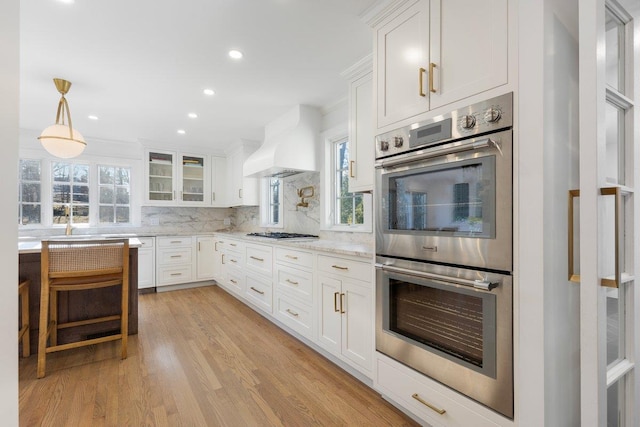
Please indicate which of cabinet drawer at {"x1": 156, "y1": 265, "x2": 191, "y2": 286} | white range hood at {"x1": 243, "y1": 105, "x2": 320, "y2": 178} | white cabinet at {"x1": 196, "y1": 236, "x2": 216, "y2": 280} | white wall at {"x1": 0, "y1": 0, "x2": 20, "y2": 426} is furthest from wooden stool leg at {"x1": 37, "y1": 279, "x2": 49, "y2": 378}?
white cabinet at {"x1": 196, "y1": 236, "x2": 216, "y2": 280}

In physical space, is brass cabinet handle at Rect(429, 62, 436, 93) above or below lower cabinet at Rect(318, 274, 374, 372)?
above

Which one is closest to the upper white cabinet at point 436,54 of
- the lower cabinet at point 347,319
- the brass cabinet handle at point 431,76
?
the brass cabinet handle at point 431,76

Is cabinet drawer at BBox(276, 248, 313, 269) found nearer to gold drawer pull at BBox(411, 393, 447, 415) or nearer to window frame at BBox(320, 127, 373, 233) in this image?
window frame at BBox(320, 127, 373, 233)

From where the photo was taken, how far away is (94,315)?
286cm

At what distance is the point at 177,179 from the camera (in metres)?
5.23

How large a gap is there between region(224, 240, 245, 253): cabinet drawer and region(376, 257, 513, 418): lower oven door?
258 centimetres

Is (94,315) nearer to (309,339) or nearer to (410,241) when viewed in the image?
(309,339)

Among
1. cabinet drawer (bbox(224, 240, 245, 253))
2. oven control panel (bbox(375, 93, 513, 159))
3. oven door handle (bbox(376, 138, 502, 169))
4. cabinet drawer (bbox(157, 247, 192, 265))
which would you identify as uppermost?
oven control panel (bbox(375, 93, 513, 159))

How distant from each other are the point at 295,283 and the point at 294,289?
62mm

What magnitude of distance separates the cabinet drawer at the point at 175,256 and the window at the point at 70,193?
4.42 ft

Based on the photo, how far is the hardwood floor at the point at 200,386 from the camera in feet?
5.72

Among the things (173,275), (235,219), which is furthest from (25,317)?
(235,219)

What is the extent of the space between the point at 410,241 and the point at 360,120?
1.19 meters

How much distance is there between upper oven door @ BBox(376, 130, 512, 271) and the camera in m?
1.24
